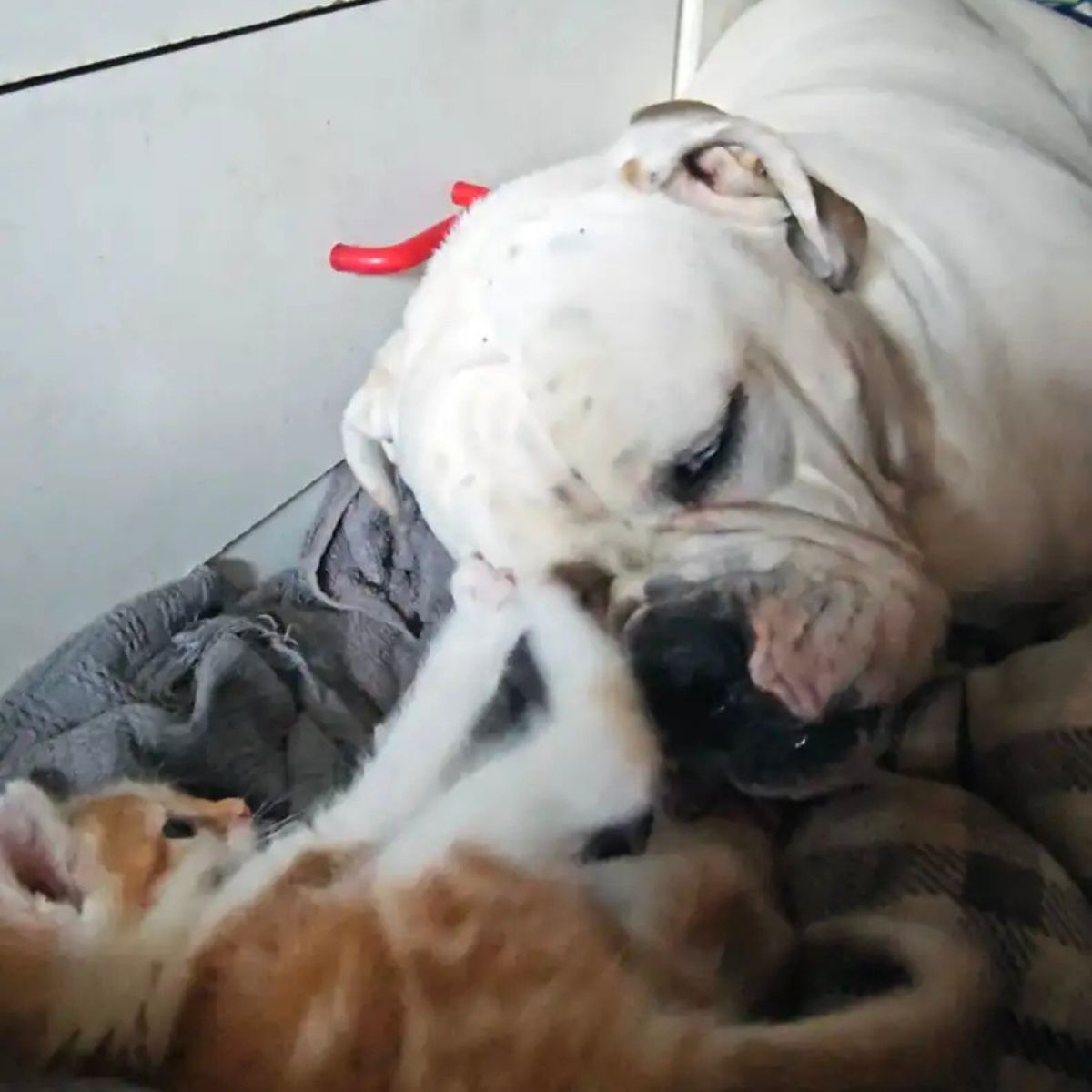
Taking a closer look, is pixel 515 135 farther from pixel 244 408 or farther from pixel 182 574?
pixel 182 574

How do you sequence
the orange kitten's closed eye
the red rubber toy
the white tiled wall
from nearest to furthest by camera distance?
the orange kitten's closed eye < the white tiled wall < the red rubber toy

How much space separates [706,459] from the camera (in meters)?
0.99

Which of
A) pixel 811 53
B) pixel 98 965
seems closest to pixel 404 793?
pixel 98 965

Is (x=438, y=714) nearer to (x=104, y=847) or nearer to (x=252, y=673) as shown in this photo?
(x=104, y=847)

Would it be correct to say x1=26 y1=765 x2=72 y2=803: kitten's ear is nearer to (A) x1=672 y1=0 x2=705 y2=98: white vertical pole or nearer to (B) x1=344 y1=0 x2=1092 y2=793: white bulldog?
(B) x1=344 y1=0 x2=1092 y2=793: white bulldog

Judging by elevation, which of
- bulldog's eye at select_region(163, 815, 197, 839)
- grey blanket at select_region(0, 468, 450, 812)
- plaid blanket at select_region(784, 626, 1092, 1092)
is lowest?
grey blanket at select_region(0, 468, 450, 812)

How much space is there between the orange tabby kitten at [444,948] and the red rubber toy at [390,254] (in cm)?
57

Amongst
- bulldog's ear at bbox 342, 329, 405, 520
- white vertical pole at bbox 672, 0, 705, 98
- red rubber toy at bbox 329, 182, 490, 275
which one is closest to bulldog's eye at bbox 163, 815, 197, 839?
bulldog's ear at bbox 342, 329, 405, 520

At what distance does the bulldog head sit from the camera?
0.93 metres

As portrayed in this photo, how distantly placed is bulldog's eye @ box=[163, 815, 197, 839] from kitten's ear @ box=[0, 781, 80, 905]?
0.08 metres

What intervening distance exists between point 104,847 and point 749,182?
70 centimetres

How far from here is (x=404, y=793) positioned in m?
0.88

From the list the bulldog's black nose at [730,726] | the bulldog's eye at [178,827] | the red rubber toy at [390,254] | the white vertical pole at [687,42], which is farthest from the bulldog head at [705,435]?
the white vertical pole at [687,42]

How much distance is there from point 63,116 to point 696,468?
0.53m
